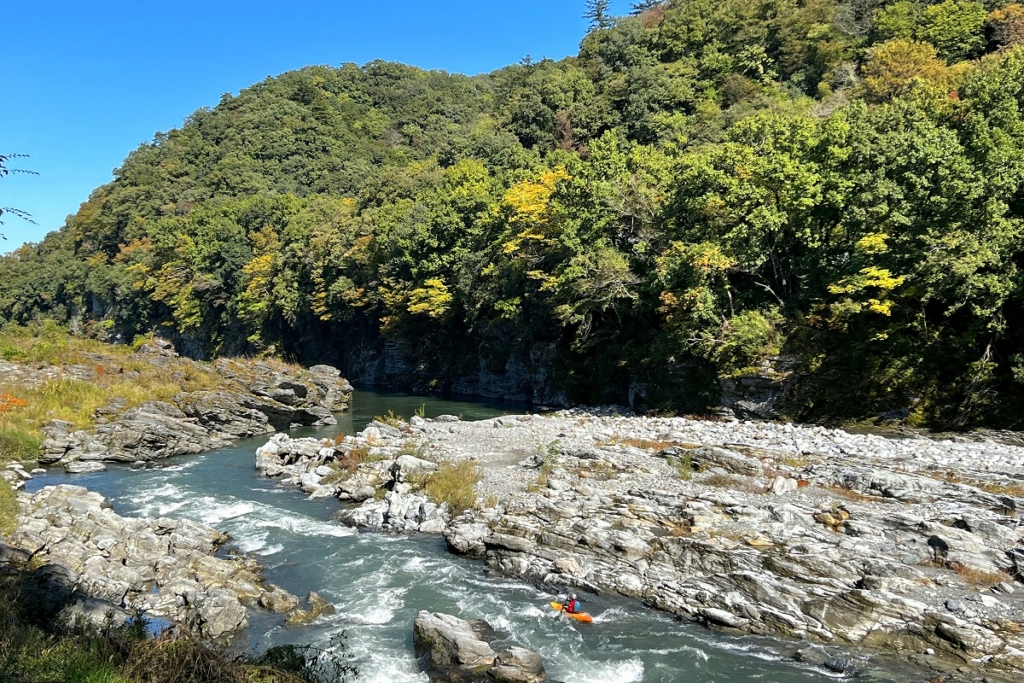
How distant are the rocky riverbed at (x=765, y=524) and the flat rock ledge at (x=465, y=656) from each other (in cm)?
314

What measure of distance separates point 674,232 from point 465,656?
2752cm

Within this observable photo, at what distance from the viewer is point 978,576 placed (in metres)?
12.7

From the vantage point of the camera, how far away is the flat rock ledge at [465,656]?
10641 millimetres

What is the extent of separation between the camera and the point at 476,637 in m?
11.6

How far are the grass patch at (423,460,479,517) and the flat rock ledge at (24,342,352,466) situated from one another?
14.9m

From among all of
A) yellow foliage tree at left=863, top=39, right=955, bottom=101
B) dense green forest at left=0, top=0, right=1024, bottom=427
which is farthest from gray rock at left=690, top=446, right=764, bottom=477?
yellow foliage tree at left=863, top=39, right=955, bottom=101

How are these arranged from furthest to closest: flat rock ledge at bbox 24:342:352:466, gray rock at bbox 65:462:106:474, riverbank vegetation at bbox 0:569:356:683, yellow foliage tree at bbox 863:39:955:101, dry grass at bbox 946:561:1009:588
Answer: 1. yellow foliage tree at bbox 863:39:955:101
2. flat rock ledge at bbox 24:342:352:466
3. gray rock at bbox 65:462:106:474
4. dry grass at bbox 946:561:1009:588
5. riverbank vegetation at bbox 0:569:356:683

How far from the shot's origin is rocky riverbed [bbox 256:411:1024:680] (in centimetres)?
1197

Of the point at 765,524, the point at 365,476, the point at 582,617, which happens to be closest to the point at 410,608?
the point at 582,617

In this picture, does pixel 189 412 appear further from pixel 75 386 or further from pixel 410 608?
pixel 410 608

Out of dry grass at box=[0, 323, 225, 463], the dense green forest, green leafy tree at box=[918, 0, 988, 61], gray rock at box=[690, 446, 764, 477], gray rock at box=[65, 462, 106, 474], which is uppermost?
green leafy tree at box=[918, 0, 988, 61]

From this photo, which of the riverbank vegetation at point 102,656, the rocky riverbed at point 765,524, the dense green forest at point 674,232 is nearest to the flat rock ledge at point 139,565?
the riverbank vegetation at point 102,656

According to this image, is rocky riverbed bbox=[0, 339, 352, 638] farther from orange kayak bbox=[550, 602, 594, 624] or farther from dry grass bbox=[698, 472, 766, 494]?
dry grass bbox=[698, 472, 766, 494]

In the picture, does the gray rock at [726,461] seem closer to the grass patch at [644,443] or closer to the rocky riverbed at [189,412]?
the grass patch at [644,443]
